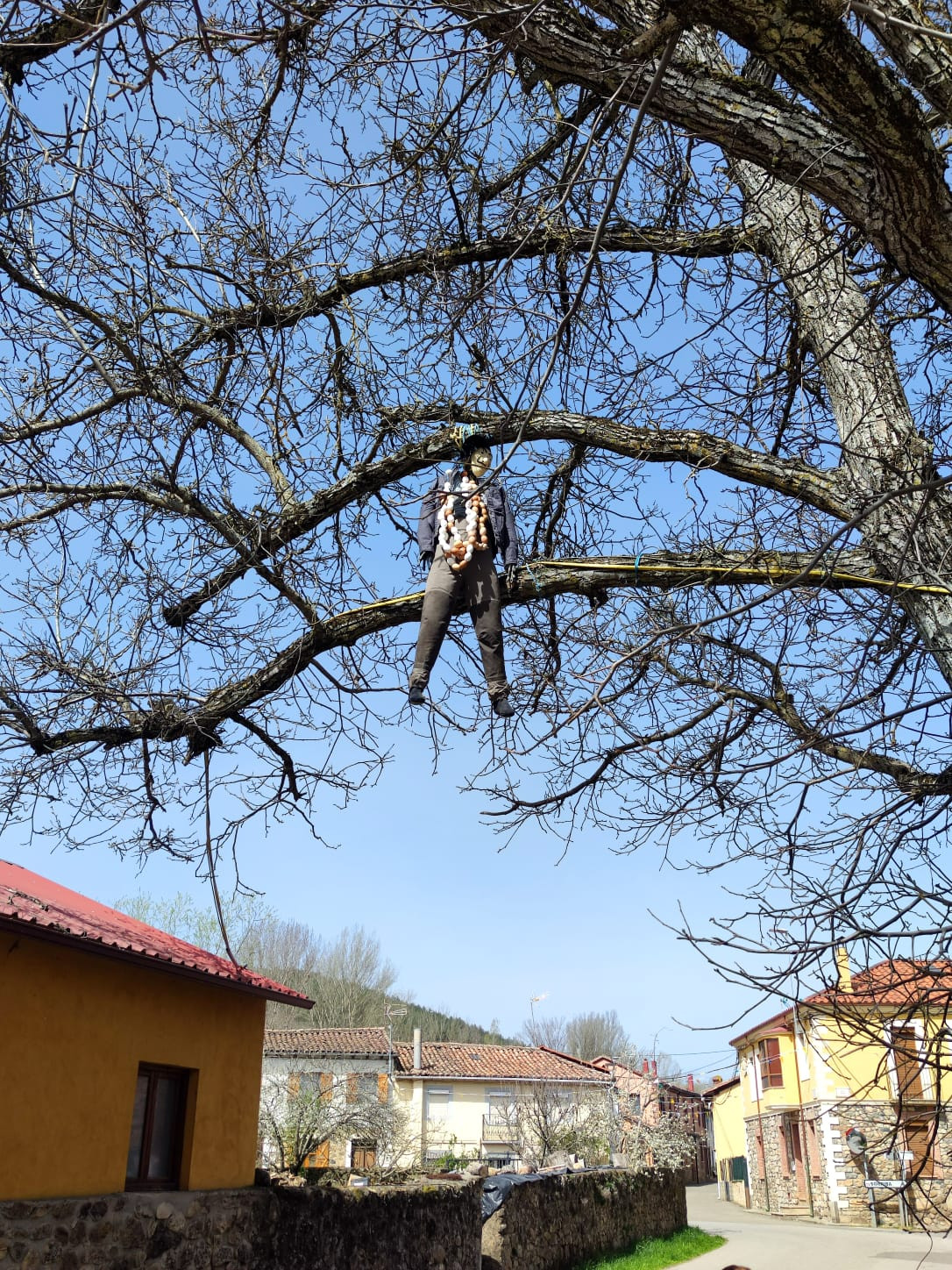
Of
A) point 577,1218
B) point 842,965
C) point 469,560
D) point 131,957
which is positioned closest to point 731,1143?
point 577,1218

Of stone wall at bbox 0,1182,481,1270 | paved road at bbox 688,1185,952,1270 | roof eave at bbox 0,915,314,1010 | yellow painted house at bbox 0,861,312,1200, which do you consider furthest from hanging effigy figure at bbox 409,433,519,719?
paved road at bbox 688,1185,952,1270

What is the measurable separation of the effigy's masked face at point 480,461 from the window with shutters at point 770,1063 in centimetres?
3586

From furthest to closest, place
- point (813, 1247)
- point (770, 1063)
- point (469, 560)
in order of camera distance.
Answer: point (770, 1063)
point (813, 1247)
point (469, 560)

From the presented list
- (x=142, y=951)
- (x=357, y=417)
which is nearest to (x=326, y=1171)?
(x=142, y=951)

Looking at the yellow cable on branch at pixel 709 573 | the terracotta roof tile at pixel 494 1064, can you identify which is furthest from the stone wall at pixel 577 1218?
the terracotta roof tile at pixel 494 1064

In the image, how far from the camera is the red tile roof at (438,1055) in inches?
1563

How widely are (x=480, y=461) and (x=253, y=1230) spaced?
346 inches

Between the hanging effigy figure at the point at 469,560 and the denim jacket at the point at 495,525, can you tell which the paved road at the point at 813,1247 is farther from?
the denim jacket at the point at 495,525

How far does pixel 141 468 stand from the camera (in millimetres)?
5691

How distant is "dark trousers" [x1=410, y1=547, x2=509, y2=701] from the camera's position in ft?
17.2

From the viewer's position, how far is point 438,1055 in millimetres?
42531

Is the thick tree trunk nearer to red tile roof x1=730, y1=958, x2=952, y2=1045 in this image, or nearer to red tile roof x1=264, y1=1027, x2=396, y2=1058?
red tile roof x1=730, y1=958, x2=952, y2=1045

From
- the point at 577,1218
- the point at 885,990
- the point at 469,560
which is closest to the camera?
the point at 885,990

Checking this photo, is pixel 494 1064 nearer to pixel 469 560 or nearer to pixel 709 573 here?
pixel 469 560
